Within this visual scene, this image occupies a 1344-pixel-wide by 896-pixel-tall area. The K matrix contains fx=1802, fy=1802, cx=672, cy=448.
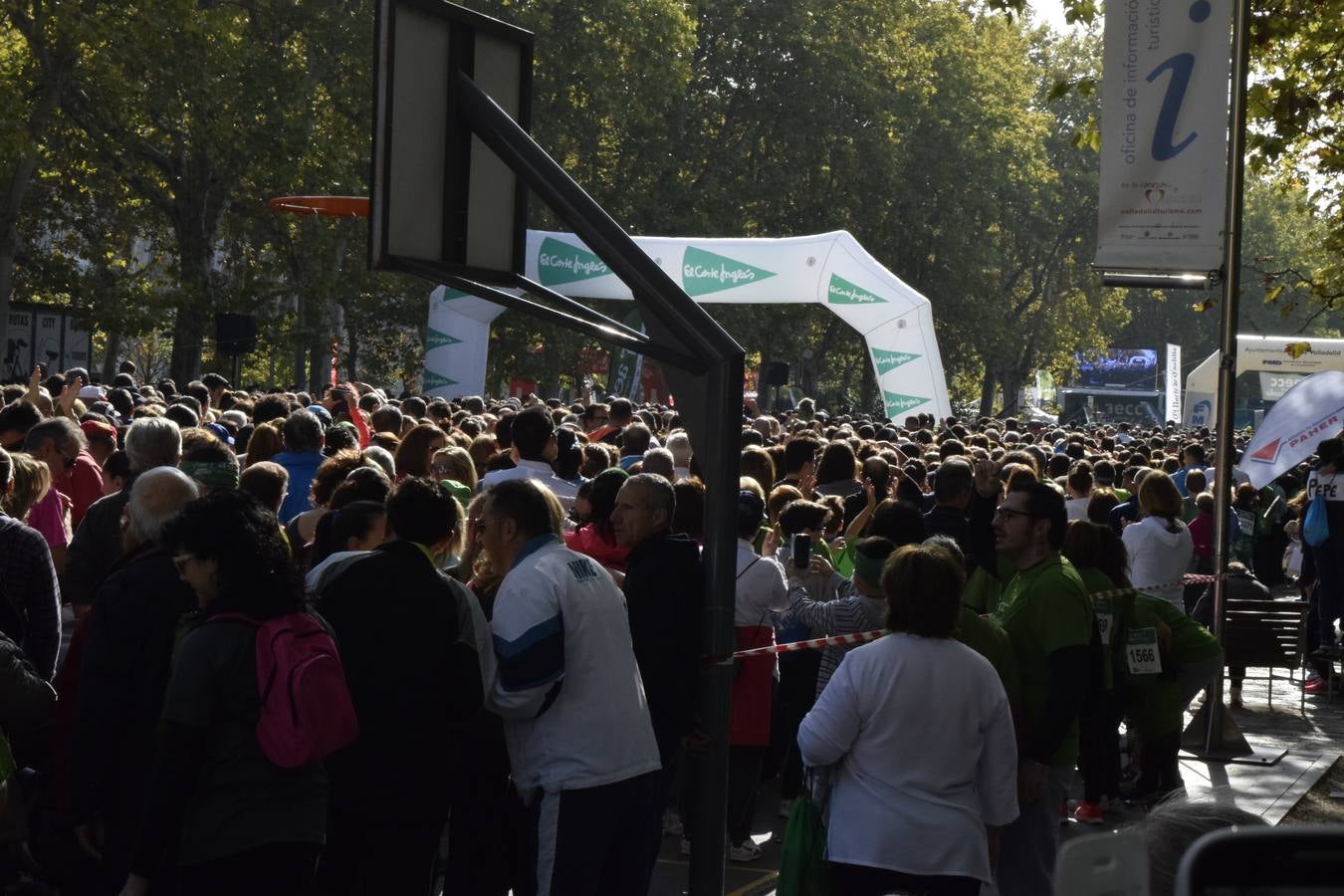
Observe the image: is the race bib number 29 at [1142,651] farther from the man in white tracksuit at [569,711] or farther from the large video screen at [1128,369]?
the large video screen at [1128,369]

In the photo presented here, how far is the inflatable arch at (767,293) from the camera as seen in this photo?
2630 centimetres

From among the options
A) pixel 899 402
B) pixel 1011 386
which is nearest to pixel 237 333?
pixel 899 402

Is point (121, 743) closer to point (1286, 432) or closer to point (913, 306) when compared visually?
point (1286, 432)

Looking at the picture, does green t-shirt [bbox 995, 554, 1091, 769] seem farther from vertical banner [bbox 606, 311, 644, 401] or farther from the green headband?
vertical banner [bbox 606, 311, 644, 401]

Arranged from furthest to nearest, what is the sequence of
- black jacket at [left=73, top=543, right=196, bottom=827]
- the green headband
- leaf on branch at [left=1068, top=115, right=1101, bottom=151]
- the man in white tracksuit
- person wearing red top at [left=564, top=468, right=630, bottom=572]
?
1. leaf on branch at [left=1068, top=115, right=1101, bottom=151]
2. person wearing red top at [left=564, top=468, right=630, bottom=572]
3. the green headband
4. the man in white tracksuit
5. black jacket at [left=73, top=543, right=196, bottom=827]

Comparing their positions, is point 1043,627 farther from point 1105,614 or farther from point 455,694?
point 1105,614

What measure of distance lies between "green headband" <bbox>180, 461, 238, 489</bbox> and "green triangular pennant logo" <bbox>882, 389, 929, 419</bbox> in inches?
803

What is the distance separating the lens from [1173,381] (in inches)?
2222

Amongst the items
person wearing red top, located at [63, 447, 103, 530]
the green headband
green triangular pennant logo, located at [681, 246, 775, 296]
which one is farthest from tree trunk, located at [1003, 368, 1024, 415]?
the green headband

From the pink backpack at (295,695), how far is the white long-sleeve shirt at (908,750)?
1.29 m

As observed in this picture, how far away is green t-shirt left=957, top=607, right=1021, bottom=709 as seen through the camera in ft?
18.0

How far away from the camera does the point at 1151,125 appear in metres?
10.0

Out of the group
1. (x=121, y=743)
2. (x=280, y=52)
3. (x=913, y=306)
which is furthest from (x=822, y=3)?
(x=121, y=743)

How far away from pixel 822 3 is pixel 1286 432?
40.7 meters
